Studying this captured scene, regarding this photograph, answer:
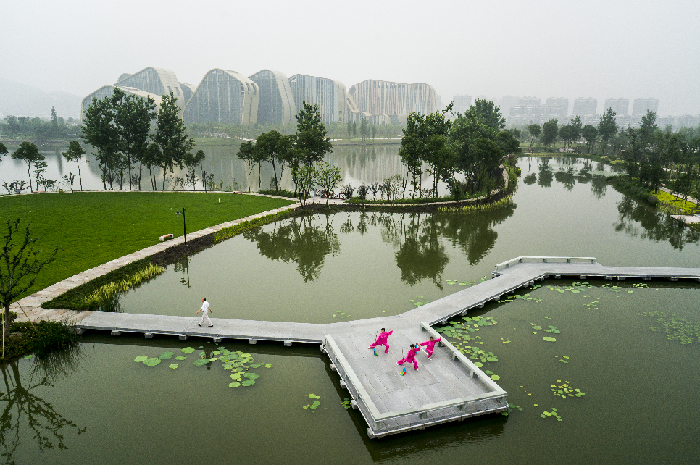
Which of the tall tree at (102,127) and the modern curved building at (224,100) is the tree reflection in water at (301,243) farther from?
the modern curved building at (224,100)

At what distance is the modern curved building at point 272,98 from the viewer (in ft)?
483

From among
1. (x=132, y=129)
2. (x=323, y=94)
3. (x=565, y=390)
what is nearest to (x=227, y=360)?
(x=565, y=390)

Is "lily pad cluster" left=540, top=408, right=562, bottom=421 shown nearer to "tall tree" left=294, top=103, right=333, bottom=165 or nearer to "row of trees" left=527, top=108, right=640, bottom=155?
"tall tree" left=294, top=103, right=333, bottom=165

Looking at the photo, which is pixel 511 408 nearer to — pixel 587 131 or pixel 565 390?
pixel 565 390

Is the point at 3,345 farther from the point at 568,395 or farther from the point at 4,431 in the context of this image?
the point at 568,395

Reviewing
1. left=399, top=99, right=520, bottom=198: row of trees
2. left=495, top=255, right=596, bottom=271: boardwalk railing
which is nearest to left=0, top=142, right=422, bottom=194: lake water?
left=399, top=99, right=520, bottom=198: row of trees

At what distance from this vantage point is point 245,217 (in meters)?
28.8

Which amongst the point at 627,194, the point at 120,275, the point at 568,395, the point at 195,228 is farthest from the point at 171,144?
the point at 627,194

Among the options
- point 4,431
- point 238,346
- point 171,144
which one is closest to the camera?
point 4,431

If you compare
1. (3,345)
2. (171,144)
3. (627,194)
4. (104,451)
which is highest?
(171,144)

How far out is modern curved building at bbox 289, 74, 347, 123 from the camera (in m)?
167

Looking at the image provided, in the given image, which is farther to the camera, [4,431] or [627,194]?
[627,194]

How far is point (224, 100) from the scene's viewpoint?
135m

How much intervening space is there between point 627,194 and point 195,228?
39.1 m
